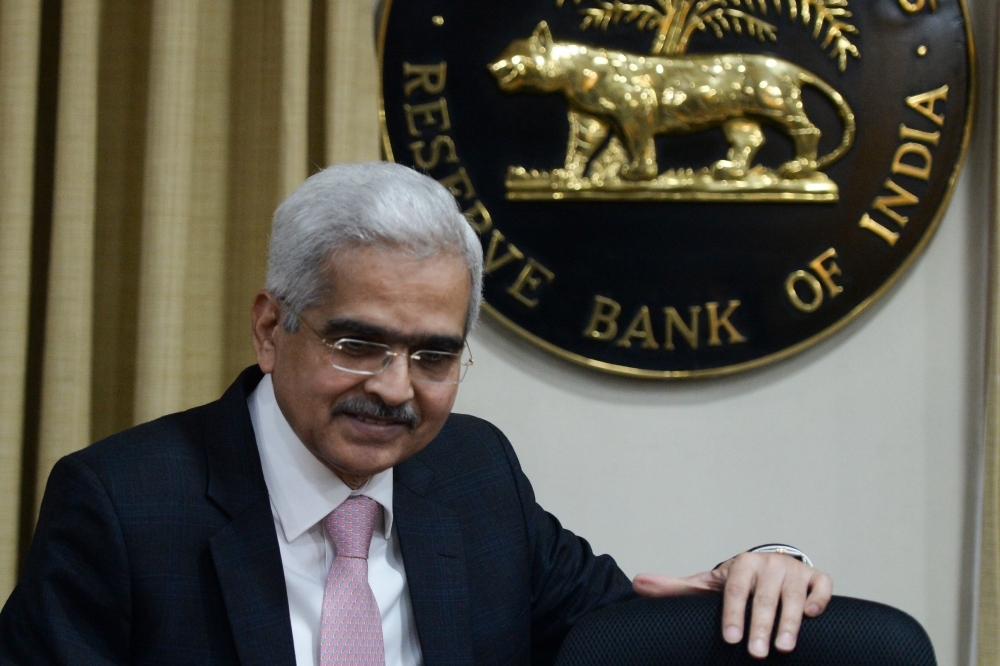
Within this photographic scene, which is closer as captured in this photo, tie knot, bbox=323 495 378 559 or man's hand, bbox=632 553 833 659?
man's hand, bbox=632 553 833 659

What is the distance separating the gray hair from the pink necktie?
306mm

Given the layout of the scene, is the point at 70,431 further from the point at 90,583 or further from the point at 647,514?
the point at 647,514

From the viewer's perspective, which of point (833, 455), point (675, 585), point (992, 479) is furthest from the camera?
point (833, 455)

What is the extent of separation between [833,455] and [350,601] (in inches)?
60.5

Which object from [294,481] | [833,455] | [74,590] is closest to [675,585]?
[294,481]

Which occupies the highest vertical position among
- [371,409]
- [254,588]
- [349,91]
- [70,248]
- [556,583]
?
[349,91]

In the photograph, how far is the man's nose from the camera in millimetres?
1374

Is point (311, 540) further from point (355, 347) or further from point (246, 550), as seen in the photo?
point (355, 347)

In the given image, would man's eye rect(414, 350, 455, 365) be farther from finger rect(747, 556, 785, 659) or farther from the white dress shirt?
finger rect(747, 556, 785, 659)

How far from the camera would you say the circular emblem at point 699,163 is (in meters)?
2.50

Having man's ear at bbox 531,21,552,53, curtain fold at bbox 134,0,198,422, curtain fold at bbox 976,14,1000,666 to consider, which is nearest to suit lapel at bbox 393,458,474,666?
curtain fold at bbox 134,0,198,422

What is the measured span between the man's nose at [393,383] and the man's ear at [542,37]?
131cm

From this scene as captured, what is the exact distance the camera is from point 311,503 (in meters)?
1.51

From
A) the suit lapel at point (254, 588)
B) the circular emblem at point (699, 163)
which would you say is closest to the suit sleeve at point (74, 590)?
the suit lapel at point (254, 588)
